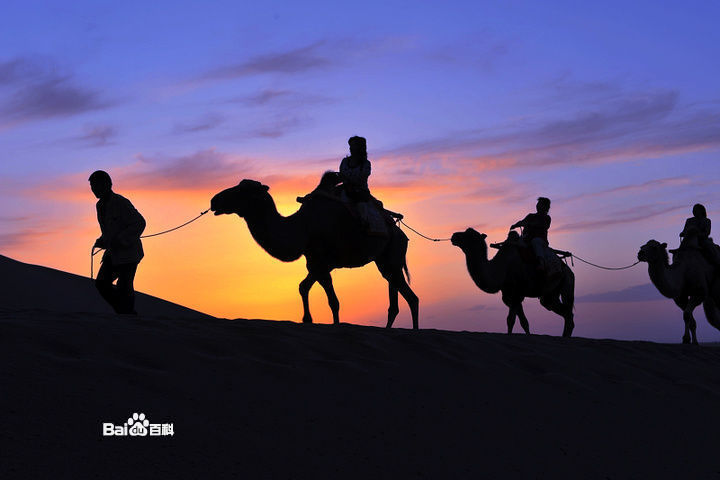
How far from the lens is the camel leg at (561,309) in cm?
1639

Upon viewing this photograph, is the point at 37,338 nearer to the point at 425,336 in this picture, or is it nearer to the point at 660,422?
the point at 425,336

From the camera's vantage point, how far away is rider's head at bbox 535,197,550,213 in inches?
615

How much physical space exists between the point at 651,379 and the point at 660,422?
1690 millimetres

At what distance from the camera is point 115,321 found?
28.1ft

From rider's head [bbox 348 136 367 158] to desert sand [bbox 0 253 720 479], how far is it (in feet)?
12.6

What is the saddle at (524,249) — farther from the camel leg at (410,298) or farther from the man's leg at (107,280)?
the man's leg at (107,280)

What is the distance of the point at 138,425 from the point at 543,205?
35.8 feet

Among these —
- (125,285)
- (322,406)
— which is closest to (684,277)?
(125,285)

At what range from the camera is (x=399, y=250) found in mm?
14320

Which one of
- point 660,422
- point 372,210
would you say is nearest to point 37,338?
point 660,422

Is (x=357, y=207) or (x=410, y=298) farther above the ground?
(x=357, y=207)

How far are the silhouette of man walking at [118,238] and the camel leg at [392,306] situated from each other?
4.55 metres

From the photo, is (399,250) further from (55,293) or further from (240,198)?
(55,293)

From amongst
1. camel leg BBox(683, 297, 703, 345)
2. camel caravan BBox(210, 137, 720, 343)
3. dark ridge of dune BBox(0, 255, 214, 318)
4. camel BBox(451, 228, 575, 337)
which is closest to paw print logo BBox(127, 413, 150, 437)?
camel caravan BBox(210, 137, 720, 343)
